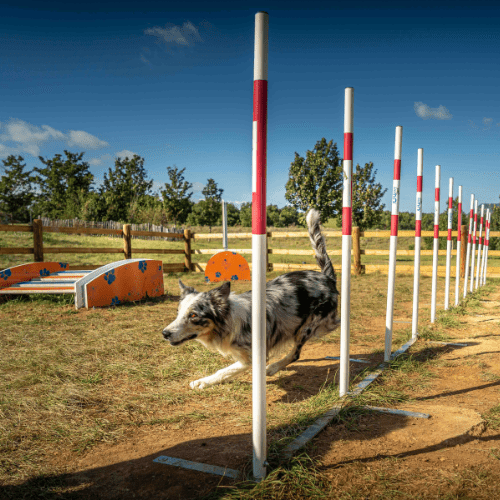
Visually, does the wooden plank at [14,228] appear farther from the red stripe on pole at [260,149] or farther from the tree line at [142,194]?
the tree line at [142,194]

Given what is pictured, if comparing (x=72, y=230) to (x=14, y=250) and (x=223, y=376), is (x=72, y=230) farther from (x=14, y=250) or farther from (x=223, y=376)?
(x=223, y=376)

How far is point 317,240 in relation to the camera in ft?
13.3

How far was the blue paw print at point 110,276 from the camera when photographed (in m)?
7.23

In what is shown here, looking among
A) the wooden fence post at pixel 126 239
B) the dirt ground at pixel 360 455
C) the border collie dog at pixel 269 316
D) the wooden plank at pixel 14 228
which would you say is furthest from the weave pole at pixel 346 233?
the wooden fence post at pixel 126 239

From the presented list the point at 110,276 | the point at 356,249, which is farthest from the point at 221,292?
the point at 356,249

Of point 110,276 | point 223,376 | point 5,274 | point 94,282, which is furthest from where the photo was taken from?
point 5,274

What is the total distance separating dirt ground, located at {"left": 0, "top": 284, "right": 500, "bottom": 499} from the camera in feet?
6.03

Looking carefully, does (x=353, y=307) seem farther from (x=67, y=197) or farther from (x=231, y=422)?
(x=67, y=197)

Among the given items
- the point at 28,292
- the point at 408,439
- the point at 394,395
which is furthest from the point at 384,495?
the point at 28,292

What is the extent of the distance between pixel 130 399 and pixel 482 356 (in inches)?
142

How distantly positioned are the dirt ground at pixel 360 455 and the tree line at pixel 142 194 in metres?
28.1

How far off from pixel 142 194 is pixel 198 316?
47.2 meters

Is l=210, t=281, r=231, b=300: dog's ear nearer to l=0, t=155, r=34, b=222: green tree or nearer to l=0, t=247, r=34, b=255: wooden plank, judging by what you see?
l=0, t=247, r=34, b=255: wooden plank

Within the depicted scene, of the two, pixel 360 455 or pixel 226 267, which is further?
pixel 226 267
